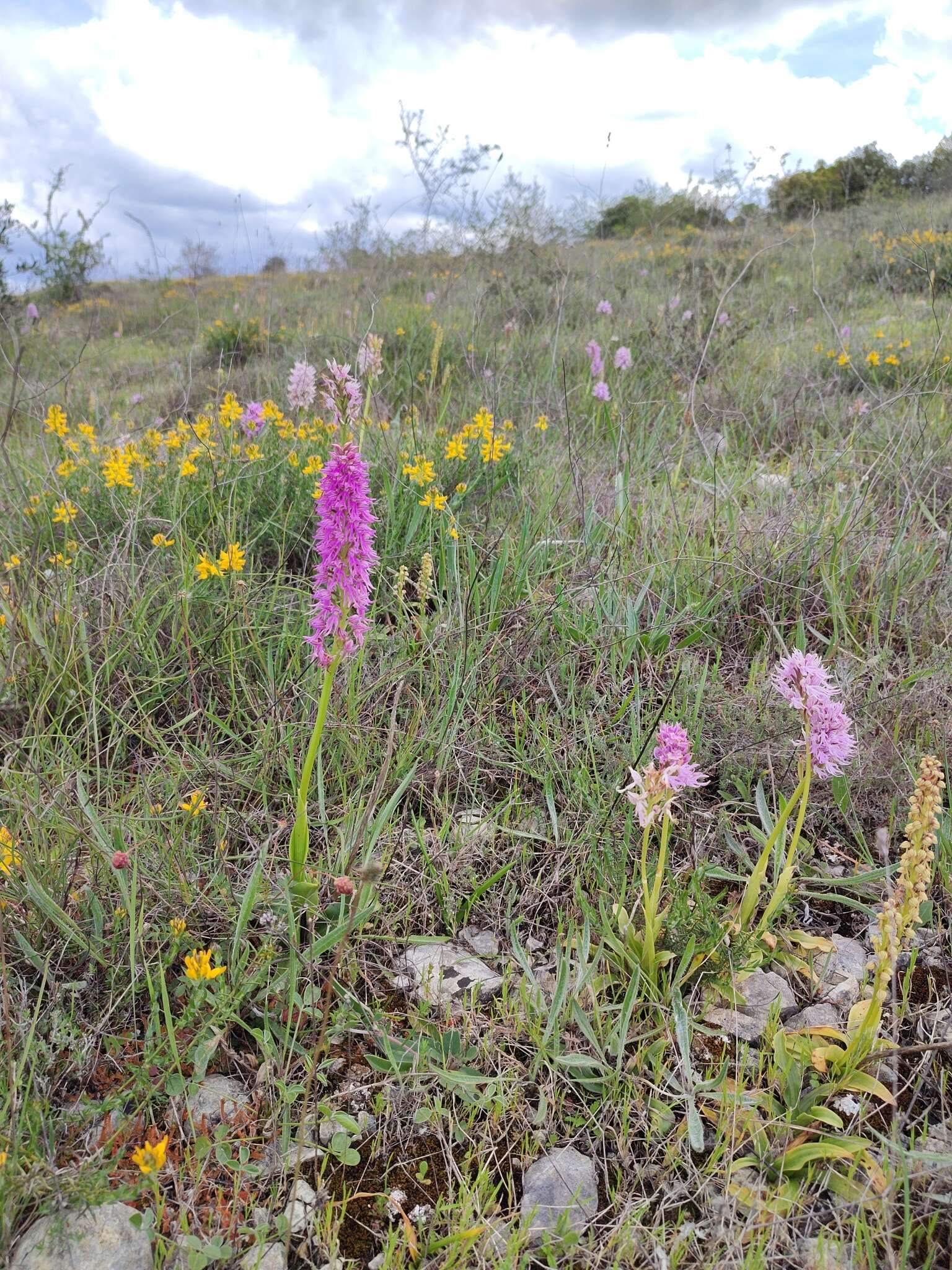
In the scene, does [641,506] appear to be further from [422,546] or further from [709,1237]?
[709,1237]

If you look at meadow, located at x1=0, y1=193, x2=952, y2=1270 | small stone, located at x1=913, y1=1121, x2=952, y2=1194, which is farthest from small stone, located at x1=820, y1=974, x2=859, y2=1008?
small stone, located at x1=913, y1=1121, x2=952, y2=1194

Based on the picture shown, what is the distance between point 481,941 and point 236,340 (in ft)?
24.6

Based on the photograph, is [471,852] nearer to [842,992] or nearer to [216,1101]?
[216,1101]

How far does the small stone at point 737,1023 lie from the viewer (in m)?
1.64

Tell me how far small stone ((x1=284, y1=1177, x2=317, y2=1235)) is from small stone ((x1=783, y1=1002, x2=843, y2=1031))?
1.02 meters

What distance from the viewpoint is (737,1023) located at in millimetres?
1659

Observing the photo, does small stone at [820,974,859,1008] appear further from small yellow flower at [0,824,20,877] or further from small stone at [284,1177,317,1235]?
small yellow flower at [0,824,20,877]

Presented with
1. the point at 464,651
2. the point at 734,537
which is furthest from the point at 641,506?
the point at 464,651

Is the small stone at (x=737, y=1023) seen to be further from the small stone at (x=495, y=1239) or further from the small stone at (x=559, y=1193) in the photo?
the small stone at (x=495, y=1239)

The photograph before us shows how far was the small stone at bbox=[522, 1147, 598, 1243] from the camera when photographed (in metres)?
1.32

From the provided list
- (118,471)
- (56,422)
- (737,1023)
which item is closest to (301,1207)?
(737,1023)

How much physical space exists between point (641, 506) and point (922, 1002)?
210cm

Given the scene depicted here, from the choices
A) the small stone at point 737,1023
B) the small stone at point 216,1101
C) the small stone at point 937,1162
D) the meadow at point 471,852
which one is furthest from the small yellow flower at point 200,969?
the small stone at point 937,1162

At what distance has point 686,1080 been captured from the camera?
4.89 feet
